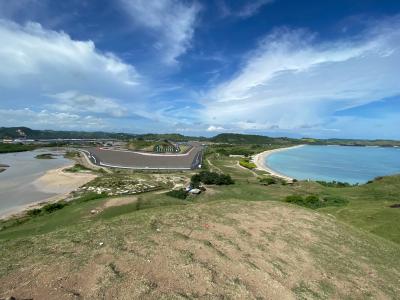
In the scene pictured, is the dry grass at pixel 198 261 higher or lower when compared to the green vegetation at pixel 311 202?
higher

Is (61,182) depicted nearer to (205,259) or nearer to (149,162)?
(149,162)

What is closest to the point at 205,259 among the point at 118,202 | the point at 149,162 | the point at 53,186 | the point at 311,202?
the point at 118,202

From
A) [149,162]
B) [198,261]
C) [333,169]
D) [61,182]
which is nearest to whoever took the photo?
[198,261]

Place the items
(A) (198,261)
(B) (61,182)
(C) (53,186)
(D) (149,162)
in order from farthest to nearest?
1. (D) (149,162)
2. (B) (61,182)
3. (C) (53,186)
4. (A) (198,261)

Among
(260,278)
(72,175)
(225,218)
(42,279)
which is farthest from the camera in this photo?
(72,175)

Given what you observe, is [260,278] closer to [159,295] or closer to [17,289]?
[159,295]

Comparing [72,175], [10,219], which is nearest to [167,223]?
[10,219]

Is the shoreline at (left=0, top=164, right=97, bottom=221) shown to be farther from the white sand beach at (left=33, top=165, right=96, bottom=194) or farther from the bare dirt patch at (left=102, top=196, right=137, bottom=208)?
the bare dirt patch at (left=102, top=196, right=137, bottom=208)

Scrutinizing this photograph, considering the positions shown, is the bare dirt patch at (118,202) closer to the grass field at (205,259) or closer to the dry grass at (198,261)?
the grass field at (205,259)

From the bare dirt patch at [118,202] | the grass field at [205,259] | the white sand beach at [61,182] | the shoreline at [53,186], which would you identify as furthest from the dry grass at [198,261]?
the white sand beach at [61,182]
